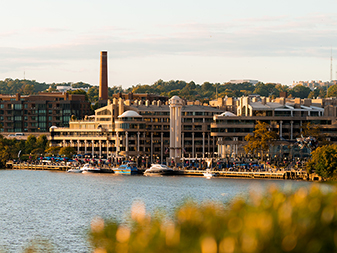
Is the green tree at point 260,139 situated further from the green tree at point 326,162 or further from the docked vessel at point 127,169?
the green tree at point 326,162

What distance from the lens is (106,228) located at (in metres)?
32.5

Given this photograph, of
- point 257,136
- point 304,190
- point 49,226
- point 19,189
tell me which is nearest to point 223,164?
point 257,136

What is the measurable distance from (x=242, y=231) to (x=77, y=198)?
9798 cm

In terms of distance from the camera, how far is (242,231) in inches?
1174

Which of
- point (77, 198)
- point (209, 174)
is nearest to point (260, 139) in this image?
point (209, 174)

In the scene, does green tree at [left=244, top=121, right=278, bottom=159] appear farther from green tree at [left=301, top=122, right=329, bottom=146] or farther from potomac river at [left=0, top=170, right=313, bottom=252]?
potomac river at [left=0, top=170, right=313, bottom=252]

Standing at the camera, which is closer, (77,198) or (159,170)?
(77,198)

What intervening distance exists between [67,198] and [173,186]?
28.0 meters

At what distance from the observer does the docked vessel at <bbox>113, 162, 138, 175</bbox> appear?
192750 millimetres

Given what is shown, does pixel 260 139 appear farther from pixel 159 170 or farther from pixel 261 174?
pixel 159 170

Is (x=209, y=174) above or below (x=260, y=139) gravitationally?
below

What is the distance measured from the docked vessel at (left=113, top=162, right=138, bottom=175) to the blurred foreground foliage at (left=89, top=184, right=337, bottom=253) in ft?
519

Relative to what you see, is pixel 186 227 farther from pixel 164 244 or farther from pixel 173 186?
pixel 173 186

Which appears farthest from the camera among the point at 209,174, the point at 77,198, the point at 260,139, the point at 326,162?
the point at 260,139
